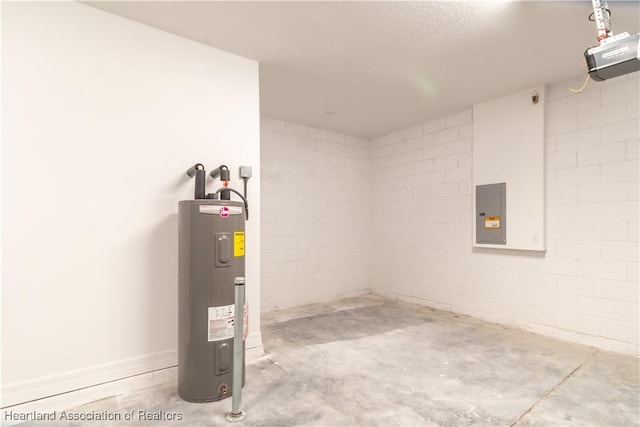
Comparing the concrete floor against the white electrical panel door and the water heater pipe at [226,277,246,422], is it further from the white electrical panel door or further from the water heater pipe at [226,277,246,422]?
the white electrical panel door

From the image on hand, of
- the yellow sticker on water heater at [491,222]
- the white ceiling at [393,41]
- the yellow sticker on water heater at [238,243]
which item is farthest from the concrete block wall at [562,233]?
the yellow sticker on water heater at [238,243]

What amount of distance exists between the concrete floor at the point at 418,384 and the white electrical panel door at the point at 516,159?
1.08 meters

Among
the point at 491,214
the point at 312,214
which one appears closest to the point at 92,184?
the point at 312,214

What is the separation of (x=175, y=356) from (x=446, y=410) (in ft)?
6.19

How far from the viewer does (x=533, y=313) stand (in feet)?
11.4

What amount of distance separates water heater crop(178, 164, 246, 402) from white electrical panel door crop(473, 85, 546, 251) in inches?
122

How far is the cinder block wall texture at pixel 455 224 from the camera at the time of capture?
296cm

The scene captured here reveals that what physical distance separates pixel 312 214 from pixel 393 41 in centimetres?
271

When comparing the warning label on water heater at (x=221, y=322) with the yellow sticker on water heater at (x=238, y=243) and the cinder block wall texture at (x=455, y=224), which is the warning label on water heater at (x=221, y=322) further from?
the cinder block wall texture at (x=455, y=224)

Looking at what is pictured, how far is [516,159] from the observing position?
358cm

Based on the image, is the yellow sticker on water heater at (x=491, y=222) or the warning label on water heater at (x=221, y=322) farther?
the yellow sticker on water heater at (x=491, y=222)

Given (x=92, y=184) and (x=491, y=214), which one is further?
(x=491, y=214)

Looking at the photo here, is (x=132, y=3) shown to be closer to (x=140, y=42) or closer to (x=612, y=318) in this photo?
(x=140, y=42)

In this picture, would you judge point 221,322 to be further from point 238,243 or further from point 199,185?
point 199,185
